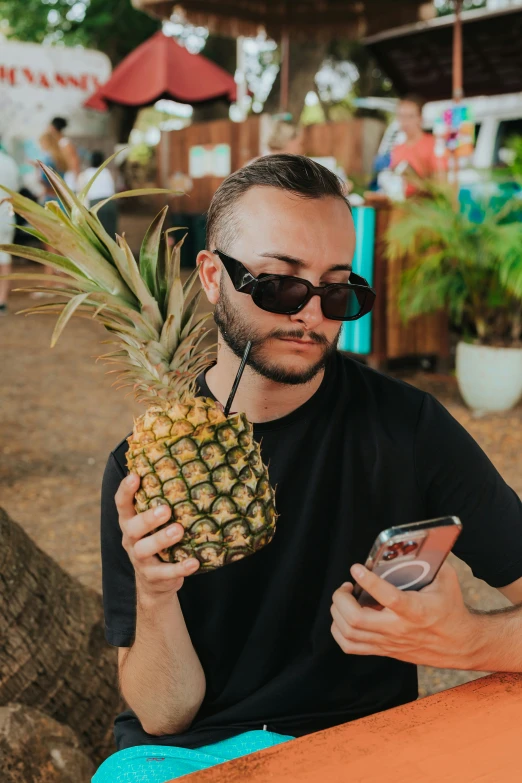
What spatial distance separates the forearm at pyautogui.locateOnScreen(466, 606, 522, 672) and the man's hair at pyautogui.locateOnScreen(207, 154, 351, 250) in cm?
97

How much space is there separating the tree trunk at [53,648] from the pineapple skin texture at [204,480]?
3.15 feet

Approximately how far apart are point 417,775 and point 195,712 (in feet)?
2.30

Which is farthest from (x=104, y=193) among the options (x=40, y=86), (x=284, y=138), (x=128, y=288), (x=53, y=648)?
(x=128, y=288)

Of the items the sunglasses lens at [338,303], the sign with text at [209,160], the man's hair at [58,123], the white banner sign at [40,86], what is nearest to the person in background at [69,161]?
the man's hair at [58,123]

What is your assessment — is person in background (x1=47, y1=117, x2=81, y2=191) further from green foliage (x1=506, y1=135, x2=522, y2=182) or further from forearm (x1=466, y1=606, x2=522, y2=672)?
forearm (x1=466, y1=606, x2=522, y2=672)

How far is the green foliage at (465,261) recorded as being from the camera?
623 cm

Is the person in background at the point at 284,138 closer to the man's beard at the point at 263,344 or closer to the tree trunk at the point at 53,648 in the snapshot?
the tree trunk at the point at 53,648

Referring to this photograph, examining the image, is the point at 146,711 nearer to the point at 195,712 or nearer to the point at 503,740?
the point at 195,712

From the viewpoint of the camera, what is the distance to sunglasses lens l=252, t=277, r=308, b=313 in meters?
1.61

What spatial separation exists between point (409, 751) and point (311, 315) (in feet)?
2.83

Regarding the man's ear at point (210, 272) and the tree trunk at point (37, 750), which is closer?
the man's ear at point (210, 272)

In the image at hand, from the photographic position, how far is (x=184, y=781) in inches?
45.0

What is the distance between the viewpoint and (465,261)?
6457mm

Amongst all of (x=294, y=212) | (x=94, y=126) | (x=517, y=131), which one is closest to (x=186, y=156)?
(x=94, y=126)
